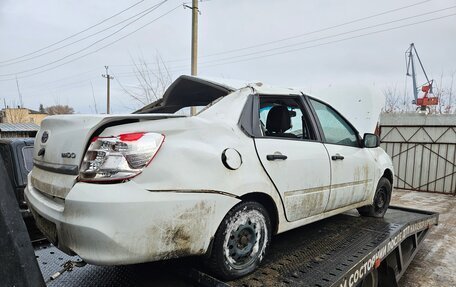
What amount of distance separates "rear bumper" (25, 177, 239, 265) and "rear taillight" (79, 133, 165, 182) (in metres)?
0.06

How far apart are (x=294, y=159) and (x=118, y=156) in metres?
1.36

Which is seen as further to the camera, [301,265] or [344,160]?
[344,160]

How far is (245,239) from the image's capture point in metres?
2.22

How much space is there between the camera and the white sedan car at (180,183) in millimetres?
1673

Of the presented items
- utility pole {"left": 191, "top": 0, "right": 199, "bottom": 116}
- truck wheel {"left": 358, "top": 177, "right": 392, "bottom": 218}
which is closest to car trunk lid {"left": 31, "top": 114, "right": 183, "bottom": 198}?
truck wheel {"left": 358, "top": 177, "right": 392, "bottom": 218}

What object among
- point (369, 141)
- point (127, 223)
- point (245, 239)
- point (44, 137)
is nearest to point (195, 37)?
point (369, 141)

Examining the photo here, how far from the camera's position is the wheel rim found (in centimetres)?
212

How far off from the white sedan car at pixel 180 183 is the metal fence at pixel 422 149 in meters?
9.09

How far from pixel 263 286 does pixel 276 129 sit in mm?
1444

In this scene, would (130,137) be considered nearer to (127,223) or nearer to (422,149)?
(127,223)

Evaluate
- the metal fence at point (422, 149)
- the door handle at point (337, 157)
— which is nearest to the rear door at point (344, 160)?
the door handle at point (337, 157)

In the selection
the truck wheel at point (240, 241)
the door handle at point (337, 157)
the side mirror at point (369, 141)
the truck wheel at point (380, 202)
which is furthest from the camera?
the truck wheel at point (380, 202)

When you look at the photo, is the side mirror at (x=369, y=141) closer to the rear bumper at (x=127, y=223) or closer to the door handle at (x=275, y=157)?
the door handle at (x=275, y=157)

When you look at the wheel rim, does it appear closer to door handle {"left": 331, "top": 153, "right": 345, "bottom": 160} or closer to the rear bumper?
the rear bumper
